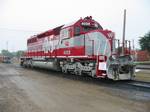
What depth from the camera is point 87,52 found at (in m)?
15.7

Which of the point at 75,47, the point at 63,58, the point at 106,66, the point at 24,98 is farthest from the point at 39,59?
the point at 24,98

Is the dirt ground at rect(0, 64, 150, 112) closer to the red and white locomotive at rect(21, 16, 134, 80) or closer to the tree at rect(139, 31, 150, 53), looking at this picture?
the red and white locomotive at rect(21, 16, 134, 80)

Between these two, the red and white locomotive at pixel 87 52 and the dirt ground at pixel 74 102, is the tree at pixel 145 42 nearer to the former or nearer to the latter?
the red and white locomotive at pixel 87 52

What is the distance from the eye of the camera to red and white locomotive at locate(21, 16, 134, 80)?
14133mm

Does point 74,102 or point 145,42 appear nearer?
point 74,102

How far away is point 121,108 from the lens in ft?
27.0

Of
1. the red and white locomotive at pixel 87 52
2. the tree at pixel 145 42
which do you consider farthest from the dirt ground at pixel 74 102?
the tree at pixel 145 42

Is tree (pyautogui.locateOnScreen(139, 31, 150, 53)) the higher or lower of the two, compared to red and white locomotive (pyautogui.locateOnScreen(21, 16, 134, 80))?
higher

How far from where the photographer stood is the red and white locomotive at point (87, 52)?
14133mm

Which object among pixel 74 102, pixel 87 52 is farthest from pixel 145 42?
pixel 74 102

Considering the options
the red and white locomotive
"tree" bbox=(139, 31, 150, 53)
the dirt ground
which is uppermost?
"tree" bbox=(139, 31, 150, 53)

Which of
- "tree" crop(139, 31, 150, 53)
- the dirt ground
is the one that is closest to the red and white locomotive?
the dirt ground

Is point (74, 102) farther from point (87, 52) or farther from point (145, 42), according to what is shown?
point (145, 42)

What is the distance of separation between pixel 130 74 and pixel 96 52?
2295 mm
